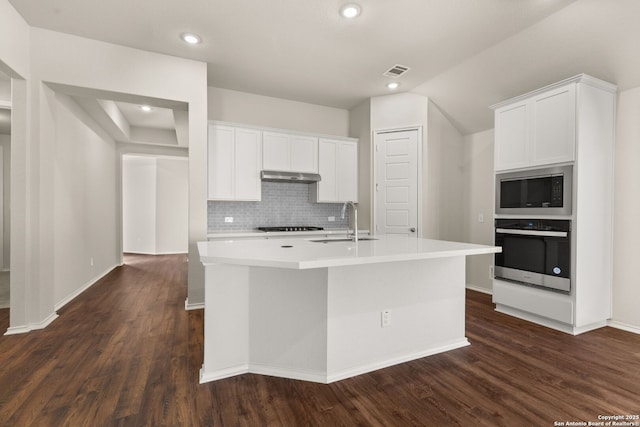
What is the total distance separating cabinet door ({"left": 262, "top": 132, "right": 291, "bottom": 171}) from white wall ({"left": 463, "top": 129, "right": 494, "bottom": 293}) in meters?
2.76

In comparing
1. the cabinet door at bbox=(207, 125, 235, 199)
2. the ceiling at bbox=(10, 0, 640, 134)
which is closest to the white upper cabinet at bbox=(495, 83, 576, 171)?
the ceiling at bbox=(10, 0, 640, 134)

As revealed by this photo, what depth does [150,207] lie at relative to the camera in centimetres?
855

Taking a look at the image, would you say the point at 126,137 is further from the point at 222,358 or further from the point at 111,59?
the point at 222,358

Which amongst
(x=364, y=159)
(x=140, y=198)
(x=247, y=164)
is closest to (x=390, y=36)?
(x=364, y=159)

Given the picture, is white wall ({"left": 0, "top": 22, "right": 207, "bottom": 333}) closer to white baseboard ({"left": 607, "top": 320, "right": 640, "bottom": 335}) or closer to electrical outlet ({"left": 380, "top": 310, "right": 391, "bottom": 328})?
electrical outlet ({"left": 380, "top": 310, "right": 391, "bottom": 328})

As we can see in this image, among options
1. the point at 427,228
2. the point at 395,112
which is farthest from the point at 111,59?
the point at 427,228

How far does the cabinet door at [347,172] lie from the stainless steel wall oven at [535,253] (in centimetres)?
A: 217

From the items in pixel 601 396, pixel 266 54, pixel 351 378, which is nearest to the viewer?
pixel 601 396

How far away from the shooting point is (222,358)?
2.18m

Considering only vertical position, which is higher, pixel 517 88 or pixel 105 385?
pixel 517 88

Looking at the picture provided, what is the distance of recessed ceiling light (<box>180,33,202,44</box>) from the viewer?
3.18m

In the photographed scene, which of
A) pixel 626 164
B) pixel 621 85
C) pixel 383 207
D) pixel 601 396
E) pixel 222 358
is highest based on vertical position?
pixel 621 85

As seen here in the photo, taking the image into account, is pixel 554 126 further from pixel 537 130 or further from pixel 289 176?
pixel 289 176

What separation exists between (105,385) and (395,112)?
4526mm
